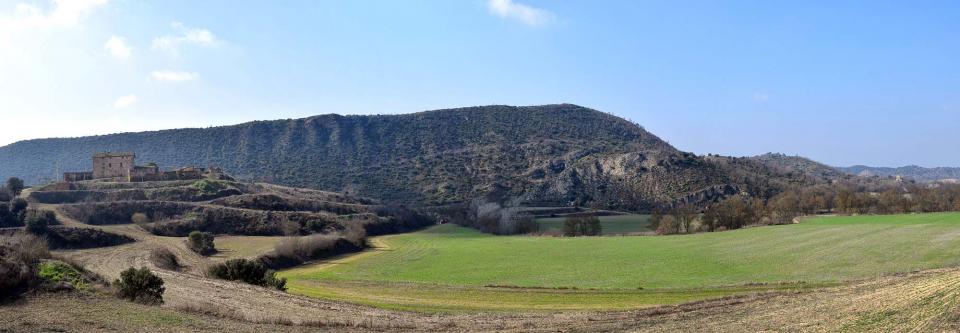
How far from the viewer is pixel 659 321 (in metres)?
19.7

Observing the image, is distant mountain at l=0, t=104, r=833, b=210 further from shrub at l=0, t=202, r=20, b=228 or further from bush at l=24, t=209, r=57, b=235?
bush at l=24, t=209, r=57, b=235

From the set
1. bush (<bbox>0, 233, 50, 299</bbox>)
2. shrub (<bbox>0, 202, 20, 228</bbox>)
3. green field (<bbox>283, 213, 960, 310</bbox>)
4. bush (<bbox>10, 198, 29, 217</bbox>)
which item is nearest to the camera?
bush (<bbox>0, 233, 50, 299</bbox>)

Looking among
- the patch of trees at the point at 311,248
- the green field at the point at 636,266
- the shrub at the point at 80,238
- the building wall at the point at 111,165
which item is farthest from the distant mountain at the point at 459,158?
the shrub at the point at 80,238

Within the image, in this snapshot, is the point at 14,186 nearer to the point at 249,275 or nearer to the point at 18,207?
the point at 18,207

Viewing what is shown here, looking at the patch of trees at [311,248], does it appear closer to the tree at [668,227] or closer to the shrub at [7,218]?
the shrub at [7,218]

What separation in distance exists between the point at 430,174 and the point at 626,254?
253 ft

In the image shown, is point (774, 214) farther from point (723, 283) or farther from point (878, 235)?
point (723, 283)

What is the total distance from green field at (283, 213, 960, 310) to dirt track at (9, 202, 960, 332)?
6505 millimetres

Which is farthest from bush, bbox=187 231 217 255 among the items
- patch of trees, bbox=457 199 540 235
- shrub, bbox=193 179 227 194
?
patch of trees, bbox=457 199 540 235

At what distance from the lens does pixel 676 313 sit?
21172 millimetres

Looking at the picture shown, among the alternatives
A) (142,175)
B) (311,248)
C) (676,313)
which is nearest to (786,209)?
(311,248)

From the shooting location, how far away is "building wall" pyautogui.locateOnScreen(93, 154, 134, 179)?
90.6 meters

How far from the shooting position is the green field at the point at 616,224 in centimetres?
7408

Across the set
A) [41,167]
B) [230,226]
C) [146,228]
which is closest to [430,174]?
[230,226]
